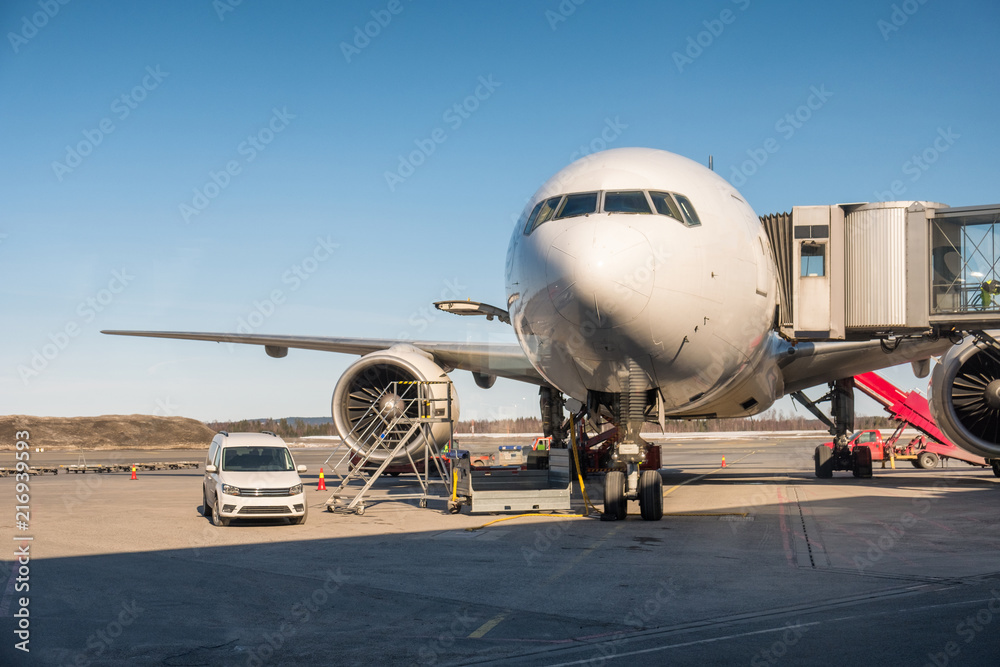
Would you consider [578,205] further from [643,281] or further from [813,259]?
[813,259]

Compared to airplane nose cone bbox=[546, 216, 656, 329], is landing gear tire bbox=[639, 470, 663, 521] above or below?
below

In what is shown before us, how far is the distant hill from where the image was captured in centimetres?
5647

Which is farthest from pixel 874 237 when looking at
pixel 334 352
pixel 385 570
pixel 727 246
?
pixel 334 352

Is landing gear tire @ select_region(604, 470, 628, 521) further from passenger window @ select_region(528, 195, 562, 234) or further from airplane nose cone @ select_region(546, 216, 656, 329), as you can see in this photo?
passenger window @ select_region(528, 195, 562, 234)

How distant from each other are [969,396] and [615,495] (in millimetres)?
8903

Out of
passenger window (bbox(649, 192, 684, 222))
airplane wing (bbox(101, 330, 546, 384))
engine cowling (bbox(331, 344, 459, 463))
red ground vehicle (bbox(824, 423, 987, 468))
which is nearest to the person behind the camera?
passenger window (bbox(649, 192, 684, 222))

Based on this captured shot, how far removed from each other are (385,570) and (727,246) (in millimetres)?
5615

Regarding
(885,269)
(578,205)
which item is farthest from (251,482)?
(885,269)

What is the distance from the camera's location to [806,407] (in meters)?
21.4

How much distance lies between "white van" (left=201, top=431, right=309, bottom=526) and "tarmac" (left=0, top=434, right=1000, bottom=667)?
0.31m

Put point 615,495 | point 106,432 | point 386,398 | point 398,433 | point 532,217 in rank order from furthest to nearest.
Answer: point 106,432 → point 386,398 → point 398,433 → point 615,495 → point 532,217

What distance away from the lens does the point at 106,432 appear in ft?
195

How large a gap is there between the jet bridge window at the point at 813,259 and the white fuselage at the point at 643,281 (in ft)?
3.44

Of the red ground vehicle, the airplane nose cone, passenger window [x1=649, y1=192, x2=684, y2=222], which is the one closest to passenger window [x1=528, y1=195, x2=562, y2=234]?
the airplane nose cone
